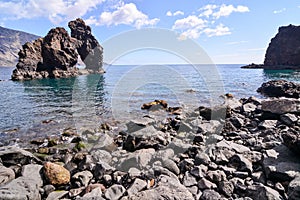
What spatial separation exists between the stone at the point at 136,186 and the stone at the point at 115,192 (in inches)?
8.0

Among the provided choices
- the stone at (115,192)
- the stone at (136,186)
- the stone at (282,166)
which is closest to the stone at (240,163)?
the stone at (282,166)

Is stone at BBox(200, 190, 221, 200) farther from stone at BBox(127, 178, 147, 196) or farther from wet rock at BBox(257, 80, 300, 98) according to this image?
wet rock at BBox(257, 80, 300, 98)

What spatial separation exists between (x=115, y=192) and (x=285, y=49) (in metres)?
149

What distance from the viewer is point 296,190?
4891mm

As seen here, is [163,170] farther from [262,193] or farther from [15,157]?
[15,157]

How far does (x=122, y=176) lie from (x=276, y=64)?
148212mm

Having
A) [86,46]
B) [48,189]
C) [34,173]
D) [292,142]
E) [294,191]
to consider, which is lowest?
[48,189]

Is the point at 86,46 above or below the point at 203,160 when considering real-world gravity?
above

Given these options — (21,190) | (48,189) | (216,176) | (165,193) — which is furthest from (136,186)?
(21,190)

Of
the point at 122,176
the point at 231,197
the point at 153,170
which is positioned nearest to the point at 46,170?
the point at 122,176

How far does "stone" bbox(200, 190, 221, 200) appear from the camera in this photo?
5.33 metres

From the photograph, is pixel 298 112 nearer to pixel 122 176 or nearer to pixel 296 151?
pixel 296 151

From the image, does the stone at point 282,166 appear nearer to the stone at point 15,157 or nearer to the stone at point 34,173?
the stone at point 34,173

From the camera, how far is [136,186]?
597cm
